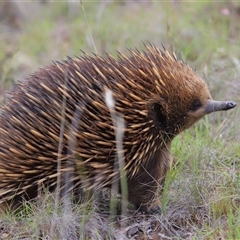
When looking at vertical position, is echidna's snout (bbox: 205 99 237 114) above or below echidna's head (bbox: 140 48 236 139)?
below

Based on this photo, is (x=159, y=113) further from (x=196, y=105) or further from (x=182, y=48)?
(x=182, y=48)

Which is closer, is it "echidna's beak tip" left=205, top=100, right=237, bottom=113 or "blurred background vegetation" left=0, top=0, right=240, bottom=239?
"echidna's beak tip" left=205, top=100, right=237, bottom=113

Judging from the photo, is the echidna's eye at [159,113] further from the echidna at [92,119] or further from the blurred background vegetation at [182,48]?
the blurred background vegetation at [182,48]

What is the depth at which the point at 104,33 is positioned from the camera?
6.18 m

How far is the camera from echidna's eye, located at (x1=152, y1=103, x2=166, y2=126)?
313cm

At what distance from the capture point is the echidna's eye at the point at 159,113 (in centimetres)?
313

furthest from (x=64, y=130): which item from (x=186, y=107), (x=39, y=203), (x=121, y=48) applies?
(x=121, y=48)

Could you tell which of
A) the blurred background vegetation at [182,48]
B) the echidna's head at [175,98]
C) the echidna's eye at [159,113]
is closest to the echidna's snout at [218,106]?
the echidna's head at [175,98]

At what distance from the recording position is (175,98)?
3.13 m

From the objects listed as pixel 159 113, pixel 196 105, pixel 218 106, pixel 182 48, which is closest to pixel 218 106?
pixel 218 106

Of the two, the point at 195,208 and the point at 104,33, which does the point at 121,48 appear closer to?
the point at 104,33

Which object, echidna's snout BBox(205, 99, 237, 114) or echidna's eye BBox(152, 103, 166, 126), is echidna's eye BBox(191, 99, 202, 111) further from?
echidna's eye BBox(152, 103, 166, 126)

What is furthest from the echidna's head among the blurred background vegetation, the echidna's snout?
the blurred background vegetation

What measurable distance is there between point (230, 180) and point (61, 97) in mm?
1006
